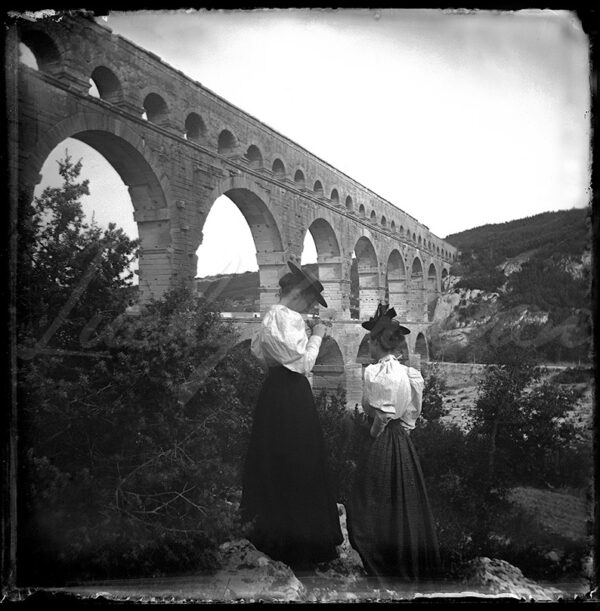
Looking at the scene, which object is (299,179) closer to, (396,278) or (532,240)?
(396,278)

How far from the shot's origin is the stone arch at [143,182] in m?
5.37

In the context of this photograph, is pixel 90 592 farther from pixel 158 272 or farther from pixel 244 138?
pixel 244 138

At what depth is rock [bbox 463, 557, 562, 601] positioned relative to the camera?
253 cm

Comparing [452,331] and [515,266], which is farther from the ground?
[515,266]

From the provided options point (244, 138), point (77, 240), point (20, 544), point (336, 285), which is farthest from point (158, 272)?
point (336, 285)

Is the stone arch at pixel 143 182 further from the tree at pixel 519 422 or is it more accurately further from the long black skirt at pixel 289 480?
the tree at pixel 519 422

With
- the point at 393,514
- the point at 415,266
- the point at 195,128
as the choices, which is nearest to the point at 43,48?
the point at 195,128

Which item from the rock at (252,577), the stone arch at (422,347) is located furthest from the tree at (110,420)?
the stone arch at (422,347)

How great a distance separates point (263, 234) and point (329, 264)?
3.26 metres

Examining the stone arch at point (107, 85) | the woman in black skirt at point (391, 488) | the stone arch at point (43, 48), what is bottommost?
the woman in black skirt at point (391, 488)

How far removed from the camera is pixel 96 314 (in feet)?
10.6

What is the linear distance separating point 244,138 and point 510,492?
22.1ft

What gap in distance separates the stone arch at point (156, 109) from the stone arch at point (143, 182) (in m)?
0.44

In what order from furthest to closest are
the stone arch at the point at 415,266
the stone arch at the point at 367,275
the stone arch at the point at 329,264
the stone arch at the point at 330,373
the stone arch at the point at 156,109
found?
the stone arch at the point at 367,275, the stone arch at the point at 415,266, the stone arch at the point at 329,264, the stone arch at the point at 156,109, the stone arch at the point at 330,373
